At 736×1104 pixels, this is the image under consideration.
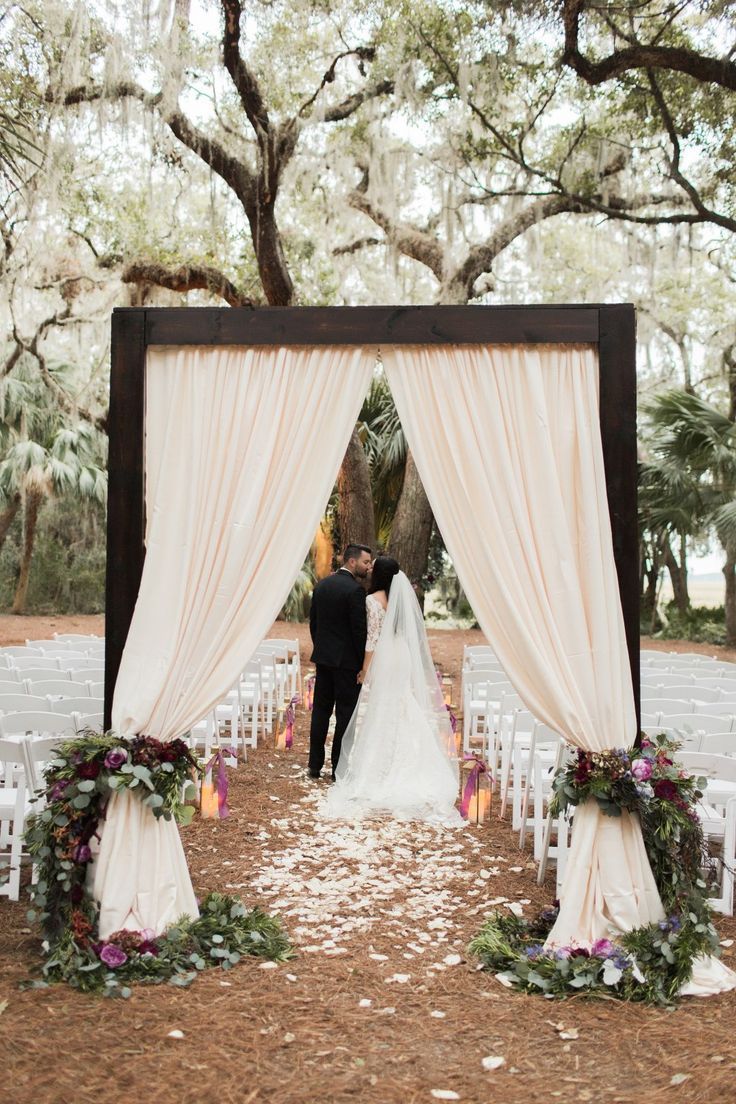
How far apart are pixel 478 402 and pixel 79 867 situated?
2.55 meters

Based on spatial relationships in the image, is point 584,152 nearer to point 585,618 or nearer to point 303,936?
point 585,618

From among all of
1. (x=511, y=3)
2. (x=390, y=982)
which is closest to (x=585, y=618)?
(x=390, y=982)

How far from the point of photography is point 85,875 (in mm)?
4074

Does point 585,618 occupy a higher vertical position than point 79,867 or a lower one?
higher

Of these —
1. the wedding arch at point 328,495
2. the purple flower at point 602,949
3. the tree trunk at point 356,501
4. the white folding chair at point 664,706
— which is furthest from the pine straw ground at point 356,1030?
the tree trunk at point 356,501

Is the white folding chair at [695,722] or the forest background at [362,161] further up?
the forest background at [362,161]

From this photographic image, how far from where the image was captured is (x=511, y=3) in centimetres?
829

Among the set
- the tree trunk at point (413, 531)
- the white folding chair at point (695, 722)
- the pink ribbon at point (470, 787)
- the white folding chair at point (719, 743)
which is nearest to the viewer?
the white folding chair at point (719, 743)

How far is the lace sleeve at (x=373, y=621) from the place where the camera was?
281 inches

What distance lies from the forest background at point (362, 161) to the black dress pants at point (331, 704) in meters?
4.19

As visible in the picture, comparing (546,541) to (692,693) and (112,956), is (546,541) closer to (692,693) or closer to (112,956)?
(112,956)

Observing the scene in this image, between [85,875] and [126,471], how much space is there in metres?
1.71

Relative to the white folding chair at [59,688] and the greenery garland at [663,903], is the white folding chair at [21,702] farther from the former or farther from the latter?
the greenery garland at [663,903]

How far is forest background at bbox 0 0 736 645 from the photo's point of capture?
9211 millimetres
